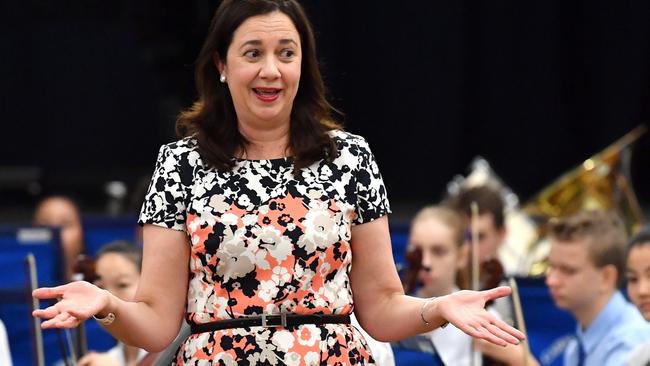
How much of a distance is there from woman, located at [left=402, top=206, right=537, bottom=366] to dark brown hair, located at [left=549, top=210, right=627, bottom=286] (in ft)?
1.77

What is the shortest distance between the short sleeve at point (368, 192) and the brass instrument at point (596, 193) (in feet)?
20.6

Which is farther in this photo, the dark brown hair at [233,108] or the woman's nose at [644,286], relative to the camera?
the woman's nose at [644,286]

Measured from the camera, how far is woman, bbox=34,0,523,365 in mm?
3775

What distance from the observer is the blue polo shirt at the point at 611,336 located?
605cm

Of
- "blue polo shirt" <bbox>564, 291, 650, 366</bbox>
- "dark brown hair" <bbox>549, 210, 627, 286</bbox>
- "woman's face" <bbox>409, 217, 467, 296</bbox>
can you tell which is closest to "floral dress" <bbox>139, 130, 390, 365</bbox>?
"blue polo shirt" <bbox>564, 291, 650, 366</bbox>

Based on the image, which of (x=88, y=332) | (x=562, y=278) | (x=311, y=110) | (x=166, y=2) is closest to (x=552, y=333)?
(x=562, y=278)

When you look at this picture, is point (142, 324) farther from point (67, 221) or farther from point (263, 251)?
point (67, 221)

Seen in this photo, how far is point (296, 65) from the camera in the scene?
12.8 feet

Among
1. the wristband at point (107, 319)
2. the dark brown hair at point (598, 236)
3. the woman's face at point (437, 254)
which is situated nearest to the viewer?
the wristband at point (107, 319)

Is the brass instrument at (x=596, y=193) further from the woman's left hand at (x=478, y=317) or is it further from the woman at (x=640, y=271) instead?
the woman's left hand at (x=478, y=317)

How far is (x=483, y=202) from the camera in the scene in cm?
855

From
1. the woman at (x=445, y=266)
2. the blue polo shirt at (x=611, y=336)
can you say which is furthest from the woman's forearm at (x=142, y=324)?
the blue polo shirt at (x=611, y=336)

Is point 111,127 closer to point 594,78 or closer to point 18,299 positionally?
point 594,78

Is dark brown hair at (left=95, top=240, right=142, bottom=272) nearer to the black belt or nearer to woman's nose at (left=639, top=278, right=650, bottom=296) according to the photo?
woman's nose at (left=639, top=278, right=650, bottom=296)
